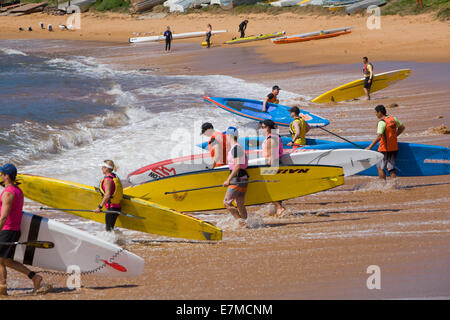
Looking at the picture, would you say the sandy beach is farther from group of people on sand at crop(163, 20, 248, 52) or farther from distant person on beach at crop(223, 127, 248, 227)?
group of people on sand at crop(163, 20, 248, 52)

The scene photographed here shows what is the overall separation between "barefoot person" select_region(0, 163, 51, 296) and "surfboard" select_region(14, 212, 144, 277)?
0.39m

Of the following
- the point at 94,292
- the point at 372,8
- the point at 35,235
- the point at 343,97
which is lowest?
the point at 94,292

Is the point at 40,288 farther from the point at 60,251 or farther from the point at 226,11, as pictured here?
the point at 226,11

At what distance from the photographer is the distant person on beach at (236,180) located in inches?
374

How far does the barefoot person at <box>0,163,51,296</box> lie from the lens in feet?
21.9

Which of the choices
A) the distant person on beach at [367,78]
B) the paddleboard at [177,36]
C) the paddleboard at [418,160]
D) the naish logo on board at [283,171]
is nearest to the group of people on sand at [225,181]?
the naish logo on board at [283,171]

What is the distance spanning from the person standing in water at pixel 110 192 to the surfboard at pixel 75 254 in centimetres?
113

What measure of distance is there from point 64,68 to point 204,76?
8.55m

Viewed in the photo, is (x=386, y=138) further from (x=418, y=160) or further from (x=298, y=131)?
(x=298, y=131)

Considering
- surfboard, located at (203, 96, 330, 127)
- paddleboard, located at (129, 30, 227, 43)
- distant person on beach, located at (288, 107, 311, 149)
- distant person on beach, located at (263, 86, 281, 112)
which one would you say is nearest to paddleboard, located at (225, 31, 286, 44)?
paddleboard, located at (129, 30, 227, 43)

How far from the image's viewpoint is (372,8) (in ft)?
129
